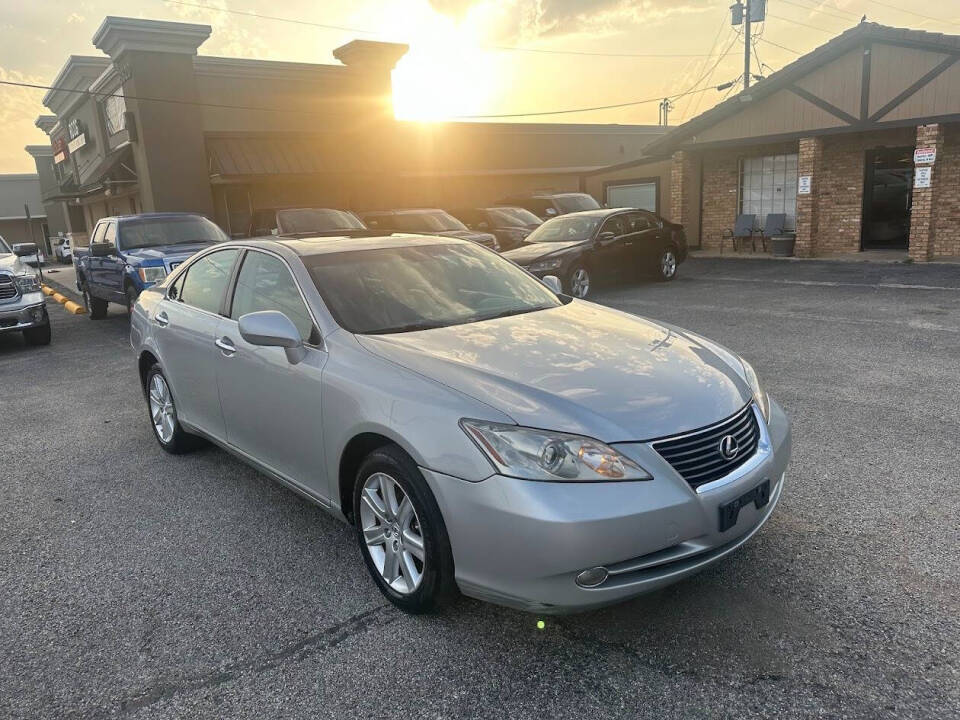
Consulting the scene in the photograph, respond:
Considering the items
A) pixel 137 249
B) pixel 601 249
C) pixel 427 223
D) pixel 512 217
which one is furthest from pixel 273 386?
pixel 512 217

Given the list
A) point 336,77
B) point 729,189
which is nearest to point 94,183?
point 336,77

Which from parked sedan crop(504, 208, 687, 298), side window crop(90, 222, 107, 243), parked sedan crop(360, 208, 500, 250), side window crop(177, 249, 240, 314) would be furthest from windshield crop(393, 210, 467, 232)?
side window crop(177, 249, 240, 314)

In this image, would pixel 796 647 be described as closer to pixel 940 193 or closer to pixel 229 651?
pixel 229 651

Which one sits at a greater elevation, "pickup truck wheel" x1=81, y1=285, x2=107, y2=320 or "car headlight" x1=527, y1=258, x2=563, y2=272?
"car headlight" x1=527, y1=258, x2=563, y2=272

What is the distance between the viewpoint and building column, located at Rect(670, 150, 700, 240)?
64.2 ft

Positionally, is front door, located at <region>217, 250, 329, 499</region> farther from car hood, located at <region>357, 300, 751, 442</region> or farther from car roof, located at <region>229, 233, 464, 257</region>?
car hood, located at <region>357, 300, 751, 442</region>

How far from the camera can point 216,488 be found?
4656 mm

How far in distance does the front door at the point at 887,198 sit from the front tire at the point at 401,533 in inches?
696

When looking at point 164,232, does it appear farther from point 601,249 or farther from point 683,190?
point 683,190

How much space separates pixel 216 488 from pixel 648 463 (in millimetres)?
3095

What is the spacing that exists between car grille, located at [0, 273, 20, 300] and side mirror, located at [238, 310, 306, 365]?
820 cm

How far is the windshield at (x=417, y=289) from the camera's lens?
3713 millimetres

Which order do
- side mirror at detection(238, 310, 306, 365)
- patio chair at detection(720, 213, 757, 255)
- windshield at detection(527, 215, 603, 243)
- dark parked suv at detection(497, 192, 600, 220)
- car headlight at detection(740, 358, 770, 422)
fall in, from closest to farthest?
car headlight at detection(740, 358, 770, 422), side mirror at detection(238, 310, 306, 365), windshield at detection(527, 215, 603, 243), patio chair at detection(720, 213, 757, 255), dark parked suv at detection(497, 192, 600, 220)

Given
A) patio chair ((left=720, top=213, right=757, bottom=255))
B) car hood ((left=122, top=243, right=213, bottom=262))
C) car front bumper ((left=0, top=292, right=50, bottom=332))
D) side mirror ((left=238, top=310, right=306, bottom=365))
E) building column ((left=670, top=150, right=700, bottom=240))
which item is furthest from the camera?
building column ((left=670, top=150, right=700, bottom=240))
